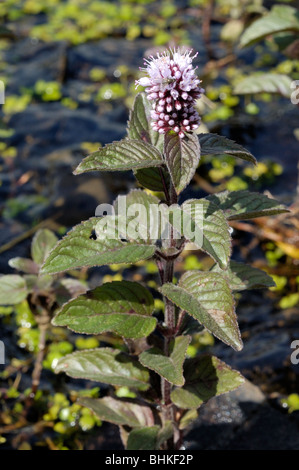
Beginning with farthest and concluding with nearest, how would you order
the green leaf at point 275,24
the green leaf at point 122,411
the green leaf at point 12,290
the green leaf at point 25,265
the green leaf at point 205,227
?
the green leaf at point 275,24, the green leaf at point 25,265, the green leaf at point 12,290, the green leaf at point 122,411, the green leaf at point 205,227

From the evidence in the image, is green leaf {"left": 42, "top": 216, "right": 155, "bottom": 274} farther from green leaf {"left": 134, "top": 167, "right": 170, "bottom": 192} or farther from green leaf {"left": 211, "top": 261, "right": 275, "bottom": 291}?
green leaf {"left": 211, "top": 261, "right": 275, "bottom": 291}

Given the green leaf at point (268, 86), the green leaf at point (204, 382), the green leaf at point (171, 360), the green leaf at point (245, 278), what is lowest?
the green leaf at point (204, 382)

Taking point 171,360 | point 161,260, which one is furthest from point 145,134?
point 171,360

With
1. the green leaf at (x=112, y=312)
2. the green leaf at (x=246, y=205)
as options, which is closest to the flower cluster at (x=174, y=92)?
the green leaf at (x=246, y=205)

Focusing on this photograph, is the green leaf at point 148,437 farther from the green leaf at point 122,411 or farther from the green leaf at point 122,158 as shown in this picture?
the green leaf at point 122,158

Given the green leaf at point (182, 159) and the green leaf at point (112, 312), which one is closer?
the green leaf at point (182, 159)

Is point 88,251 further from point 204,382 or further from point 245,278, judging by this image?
point 204,382

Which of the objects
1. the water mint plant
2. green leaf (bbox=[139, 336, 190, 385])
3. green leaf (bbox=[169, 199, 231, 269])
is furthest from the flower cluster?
green leaf (bbox=[139, 336, 190, 385])
